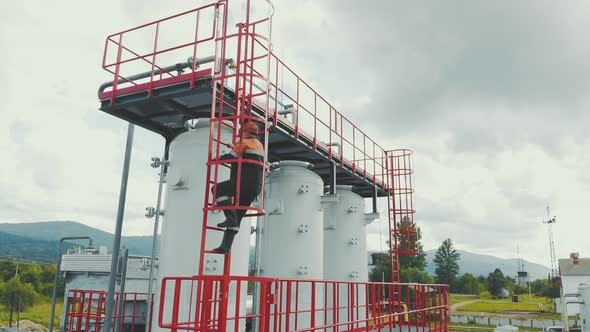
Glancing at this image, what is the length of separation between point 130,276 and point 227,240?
7.12 m

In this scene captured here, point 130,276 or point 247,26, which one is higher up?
point 247,26

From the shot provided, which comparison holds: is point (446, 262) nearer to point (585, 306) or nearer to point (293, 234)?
point (585, 306)

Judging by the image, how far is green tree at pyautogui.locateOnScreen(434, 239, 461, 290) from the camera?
79.1 m

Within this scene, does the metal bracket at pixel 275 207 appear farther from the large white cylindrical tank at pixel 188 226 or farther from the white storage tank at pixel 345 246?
the white storage tank at pixel 345 246

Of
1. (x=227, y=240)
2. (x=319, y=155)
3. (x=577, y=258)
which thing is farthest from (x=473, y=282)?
(x=227, y=240)

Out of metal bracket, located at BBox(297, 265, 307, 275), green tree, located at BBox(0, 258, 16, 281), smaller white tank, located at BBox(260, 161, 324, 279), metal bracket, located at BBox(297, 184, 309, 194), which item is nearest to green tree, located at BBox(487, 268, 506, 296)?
green tree, located at BBox(0, 258, 16, 281)

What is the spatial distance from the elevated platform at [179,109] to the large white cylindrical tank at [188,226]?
1.93 ft

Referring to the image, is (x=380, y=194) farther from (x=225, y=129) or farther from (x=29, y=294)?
(x=29, y=294)

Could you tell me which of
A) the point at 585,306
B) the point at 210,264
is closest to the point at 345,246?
the point at 210,264

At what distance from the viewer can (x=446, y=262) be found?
79375mm

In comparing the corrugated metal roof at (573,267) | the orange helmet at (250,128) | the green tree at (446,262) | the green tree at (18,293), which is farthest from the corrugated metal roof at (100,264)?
the green tree at (446,262)

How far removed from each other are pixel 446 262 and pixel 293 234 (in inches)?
3006

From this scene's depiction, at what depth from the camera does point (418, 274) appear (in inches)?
2055

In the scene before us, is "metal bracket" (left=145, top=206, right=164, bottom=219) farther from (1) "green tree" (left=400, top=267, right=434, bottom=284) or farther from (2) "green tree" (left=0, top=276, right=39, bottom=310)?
(1) "green tree" (left=400, top=267, right=434, bottom=284)
